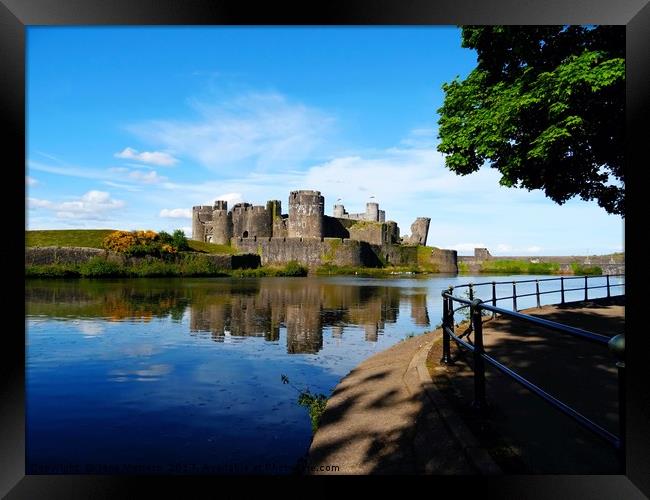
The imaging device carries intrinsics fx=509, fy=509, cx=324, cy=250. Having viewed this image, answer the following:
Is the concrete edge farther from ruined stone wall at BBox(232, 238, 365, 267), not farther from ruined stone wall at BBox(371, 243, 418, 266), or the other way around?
ruined stone wall at BBox(371, 243, 418, 266)

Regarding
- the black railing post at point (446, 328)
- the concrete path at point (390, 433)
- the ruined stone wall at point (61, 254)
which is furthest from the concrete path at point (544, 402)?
the ruined stone wall at point (61, 254)

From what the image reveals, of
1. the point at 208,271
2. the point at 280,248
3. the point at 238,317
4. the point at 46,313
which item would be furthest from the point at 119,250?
the point at 238,317

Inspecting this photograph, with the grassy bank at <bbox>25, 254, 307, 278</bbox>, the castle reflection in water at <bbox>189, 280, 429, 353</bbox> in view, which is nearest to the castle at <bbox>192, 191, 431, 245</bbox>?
the grassy bank at <bbox>25, 254, 307, 278</bbox>

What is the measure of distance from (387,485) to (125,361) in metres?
6.15

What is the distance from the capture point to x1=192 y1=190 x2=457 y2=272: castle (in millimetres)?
47531

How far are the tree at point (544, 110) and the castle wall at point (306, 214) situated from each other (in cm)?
3884

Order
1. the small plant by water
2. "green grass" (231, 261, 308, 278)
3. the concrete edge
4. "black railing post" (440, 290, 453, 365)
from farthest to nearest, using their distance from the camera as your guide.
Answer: "green grass" (231, 261, 308, 278), "black railing post" (440, 290, 453, 365), the small plant by water, the concrete edge

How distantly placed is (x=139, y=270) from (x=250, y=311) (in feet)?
65.7

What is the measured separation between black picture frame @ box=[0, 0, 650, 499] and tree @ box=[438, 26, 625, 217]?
4.69m

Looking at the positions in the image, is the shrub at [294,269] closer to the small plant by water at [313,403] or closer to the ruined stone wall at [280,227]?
the ruined stone wall at [280,227]

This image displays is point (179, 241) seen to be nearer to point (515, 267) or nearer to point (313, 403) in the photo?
point (313, 403)

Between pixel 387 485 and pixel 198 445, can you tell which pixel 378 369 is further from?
pixel 387 485
